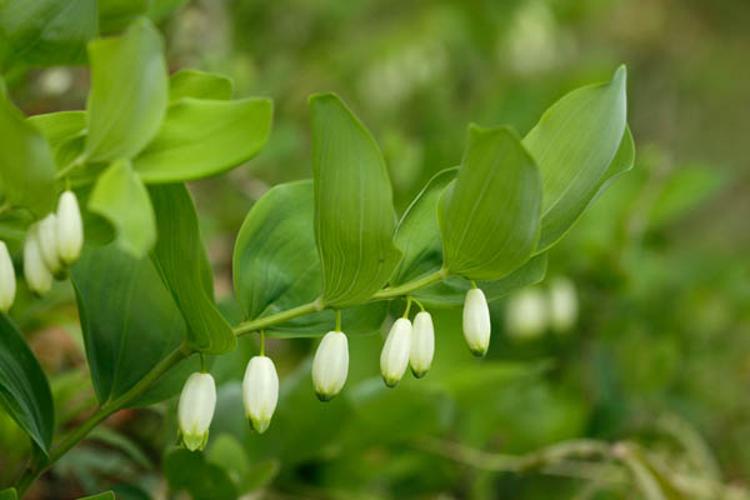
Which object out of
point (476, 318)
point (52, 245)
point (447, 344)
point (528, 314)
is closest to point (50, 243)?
point (52, 245)

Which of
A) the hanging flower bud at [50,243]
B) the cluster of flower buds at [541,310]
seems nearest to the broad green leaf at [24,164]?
the hanging flower bud at [50,243]

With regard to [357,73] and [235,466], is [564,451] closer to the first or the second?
[235,466]

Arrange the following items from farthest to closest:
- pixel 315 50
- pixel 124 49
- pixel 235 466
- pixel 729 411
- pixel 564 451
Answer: pixel 315 50
pixel 729 411
pixel 564 451
pixel 235 466
pixel 124 49

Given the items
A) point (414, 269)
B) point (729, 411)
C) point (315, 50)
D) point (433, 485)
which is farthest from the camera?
point (315, 50)

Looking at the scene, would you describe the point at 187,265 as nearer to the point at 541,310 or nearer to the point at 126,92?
the point at 126,92

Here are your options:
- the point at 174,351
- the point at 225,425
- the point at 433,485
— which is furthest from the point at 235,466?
the point at 433,485

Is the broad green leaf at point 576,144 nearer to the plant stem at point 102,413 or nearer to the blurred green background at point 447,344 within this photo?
the plant stem at point 102,413
